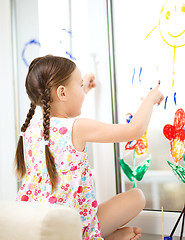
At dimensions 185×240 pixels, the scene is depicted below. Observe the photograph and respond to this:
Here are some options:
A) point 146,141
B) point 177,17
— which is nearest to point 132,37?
point 177,17

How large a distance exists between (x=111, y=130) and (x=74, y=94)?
20 cm

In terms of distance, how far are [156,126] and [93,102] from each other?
30 cm

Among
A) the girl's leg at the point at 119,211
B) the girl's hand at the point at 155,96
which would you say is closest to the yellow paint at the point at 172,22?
the girl's hand at the point at 155,96

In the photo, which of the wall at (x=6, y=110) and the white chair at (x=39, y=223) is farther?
the wall at (x=6, y=110)

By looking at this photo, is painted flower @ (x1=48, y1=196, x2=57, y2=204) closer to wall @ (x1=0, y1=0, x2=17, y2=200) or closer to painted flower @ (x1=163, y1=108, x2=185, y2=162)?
painted flower @ (x1=163, y1=108, x2=185, y2=162)

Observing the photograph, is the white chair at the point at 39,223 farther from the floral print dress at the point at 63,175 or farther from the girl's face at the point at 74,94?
the girl's face at the point at 74,94

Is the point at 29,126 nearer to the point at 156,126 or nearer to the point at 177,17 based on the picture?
the point at 156,126

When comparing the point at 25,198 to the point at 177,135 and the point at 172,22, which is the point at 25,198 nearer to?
the point at 177,135

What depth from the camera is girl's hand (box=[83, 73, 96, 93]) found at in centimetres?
152

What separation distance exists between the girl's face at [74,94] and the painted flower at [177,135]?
344 mm

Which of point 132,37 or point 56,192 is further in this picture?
point 132,37

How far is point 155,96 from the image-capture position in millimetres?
1279

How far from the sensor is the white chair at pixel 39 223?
0.85 meters

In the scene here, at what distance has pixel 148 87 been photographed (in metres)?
1.41
